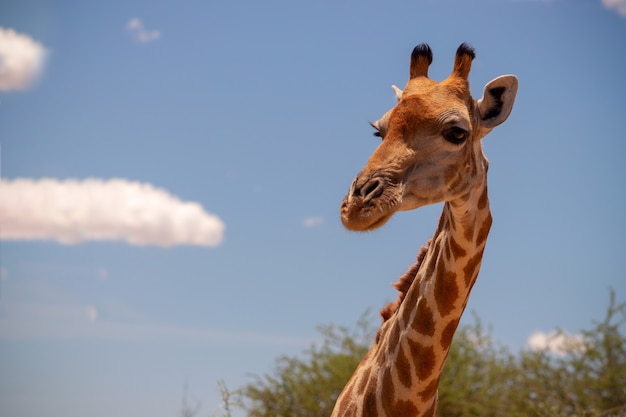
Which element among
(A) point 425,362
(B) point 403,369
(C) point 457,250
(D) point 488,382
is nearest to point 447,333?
(A) point 425,362

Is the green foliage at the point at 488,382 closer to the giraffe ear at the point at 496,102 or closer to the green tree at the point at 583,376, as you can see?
the green tree at the point at 583,376

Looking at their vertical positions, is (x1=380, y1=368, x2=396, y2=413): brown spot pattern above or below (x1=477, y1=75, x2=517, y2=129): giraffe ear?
below

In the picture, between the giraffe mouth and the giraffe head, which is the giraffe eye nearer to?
the giraffe head

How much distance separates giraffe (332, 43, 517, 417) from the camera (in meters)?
5.83

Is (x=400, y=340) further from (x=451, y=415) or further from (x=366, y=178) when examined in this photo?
(x=451, y=415)

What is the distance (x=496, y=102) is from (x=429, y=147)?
2.58 ft

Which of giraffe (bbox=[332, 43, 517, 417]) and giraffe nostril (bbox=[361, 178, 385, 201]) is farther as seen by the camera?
giraffe (bbox=[332, 43, 517, 417])

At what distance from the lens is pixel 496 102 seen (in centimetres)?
630

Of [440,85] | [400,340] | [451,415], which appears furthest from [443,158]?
[451,415]

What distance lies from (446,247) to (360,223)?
3.58 ft

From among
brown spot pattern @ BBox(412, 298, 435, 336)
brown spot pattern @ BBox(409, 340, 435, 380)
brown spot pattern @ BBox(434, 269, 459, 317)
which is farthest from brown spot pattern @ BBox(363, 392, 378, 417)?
brown spot pattern @ BBox(434, 269, 459, 317)

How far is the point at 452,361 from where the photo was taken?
61.5ft

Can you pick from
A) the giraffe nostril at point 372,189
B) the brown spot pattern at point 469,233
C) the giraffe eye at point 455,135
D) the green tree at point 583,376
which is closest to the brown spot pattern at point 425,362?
the brown spot pattern at point 469,233

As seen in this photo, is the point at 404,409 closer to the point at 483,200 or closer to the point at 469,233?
the point at 469,233
